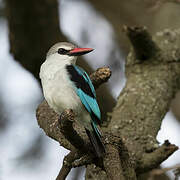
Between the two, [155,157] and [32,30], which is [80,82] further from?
[32,30]

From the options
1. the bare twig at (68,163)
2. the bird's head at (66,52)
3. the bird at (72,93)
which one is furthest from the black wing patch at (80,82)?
the bare twig at (68,163)

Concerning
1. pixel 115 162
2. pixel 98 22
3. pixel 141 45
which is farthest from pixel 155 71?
pixel 98 22

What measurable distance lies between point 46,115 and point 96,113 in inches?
27.6

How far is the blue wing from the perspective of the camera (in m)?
A: 4.11

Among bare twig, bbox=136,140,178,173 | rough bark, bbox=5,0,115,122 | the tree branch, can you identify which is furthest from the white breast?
rough bark, bbox=5,0,115,122

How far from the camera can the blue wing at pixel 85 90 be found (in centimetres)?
411

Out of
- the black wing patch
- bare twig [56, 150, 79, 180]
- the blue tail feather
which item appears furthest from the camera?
the black wing patch

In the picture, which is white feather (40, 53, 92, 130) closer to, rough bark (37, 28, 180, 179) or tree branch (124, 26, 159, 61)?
rough bark (37, 28, 180, 179)

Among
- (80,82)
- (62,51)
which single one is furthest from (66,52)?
(80,82)

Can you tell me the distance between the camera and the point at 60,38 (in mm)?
5980

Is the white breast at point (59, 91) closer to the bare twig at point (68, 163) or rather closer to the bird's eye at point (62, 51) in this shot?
the bird's eye at point (62, 51)

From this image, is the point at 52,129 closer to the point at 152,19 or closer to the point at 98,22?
the point at 152,19

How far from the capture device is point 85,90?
13.9 ft

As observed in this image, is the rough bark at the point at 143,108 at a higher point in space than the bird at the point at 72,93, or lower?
lower
